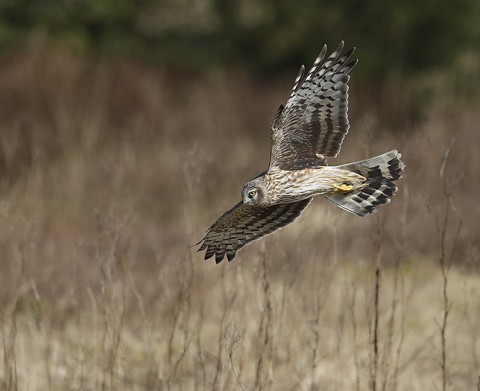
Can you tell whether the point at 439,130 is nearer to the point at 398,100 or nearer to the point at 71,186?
the point at 398,100

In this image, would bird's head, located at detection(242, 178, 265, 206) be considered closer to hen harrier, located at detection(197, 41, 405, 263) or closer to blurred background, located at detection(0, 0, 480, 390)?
hen harrier, located at detection(197, 41, 405, 263)

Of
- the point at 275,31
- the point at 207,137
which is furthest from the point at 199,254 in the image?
the point at 275,31

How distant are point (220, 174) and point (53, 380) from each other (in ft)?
22.6

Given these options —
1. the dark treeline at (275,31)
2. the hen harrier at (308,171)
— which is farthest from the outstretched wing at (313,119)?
the dark treeline at (275,31)

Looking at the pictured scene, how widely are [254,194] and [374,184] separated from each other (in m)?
0.59

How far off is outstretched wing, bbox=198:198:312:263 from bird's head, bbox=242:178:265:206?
0.53ft

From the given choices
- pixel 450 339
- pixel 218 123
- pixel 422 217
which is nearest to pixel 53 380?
pixel 450 339

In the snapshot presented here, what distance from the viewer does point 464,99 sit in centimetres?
1480

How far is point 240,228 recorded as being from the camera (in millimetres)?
4812

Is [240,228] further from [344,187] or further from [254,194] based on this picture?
[344,187]

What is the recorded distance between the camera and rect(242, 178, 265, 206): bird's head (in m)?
4.53

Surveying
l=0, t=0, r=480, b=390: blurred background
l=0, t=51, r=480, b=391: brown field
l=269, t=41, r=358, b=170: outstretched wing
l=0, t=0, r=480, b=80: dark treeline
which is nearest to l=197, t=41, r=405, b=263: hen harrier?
l=269, t=41, r=358, b=170: outstretched wing

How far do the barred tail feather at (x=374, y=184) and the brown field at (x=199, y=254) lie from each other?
84 mm

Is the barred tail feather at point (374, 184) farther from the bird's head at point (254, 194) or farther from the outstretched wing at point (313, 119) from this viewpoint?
the bird's head at point (254, 194)
